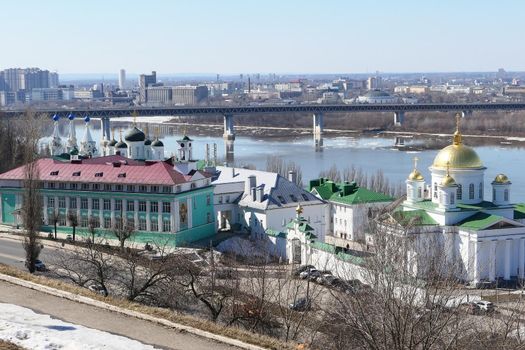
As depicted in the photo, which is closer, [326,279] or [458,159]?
[326,279]

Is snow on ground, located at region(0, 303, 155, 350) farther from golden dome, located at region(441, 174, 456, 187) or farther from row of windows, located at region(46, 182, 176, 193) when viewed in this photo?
row of windows, located at region(46, 182, 176, 193)

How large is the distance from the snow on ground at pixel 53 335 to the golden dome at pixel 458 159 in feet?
35.1

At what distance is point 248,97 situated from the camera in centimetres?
11206

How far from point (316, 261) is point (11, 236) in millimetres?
6403

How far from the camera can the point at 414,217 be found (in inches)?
658

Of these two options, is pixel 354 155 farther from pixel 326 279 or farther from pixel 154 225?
pixel 326 279

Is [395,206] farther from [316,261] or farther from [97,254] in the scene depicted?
[97,254]

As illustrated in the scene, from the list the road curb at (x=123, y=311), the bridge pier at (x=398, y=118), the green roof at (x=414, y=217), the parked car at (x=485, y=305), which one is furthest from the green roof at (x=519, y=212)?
the bridge pier at (x=398, y=118)

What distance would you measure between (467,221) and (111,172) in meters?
7.51

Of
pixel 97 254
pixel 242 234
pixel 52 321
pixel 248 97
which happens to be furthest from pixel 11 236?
pixel 248 97

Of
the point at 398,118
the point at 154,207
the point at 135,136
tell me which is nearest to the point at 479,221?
the point at 154,207

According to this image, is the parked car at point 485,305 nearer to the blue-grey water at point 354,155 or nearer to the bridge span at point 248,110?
the blue-grey water at point 354,155

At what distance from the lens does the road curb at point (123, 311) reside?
24.1 ft

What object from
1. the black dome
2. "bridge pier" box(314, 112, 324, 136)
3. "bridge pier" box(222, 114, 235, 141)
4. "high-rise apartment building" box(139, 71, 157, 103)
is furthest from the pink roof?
"high-rise apartment building" box(139, 71, 157, 103)
